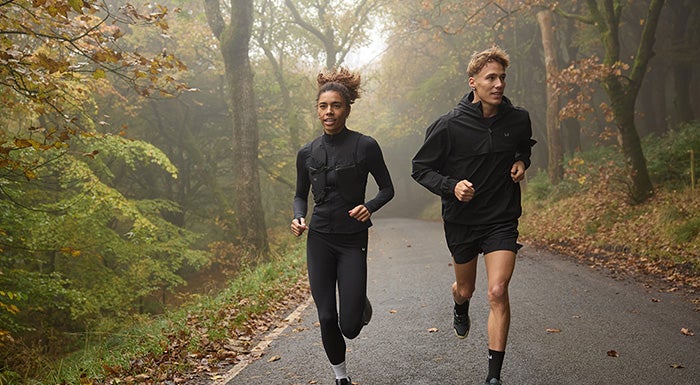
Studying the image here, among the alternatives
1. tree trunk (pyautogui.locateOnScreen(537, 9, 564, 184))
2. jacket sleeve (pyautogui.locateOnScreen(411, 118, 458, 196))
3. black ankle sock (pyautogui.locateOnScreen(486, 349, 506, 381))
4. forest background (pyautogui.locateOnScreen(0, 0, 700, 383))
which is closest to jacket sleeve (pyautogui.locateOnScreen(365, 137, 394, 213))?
jacket sleeve (pyautogui.locateOnScreen(411, 118, 458, 196))

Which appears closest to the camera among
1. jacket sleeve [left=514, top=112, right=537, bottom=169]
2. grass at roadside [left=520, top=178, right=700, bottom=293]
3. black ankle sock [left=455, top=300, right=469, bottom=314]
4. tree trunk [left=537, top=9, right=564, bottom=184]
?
jacket sleeve [left=514, top=112, right=537, bottom=169]

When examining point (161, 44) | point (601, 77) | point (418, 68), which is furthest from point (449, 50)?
point (601, 77)

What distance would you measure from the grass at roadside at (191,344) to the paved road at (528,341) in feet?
1.71

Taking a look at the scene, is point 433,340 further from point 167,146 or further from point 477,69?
point 167,146

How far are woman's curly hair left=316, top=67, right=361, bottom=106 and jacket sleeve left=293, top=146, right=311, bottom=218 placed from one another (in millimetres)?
494

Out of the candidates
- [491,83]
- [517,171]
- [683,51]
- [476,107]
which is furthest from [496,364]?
[683,51]

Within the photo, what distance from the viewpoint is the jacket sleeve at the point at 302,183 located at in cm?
472

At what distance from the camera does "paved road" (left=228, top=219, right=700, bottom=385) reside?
16.0 ft

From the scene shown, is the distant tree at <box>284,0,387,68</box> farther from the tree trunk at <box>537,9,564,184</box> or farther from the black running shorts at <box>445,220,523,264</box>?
the black running shorts at <box>445,220,523,264</box>

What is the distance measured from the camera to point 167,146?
25188 millimetres

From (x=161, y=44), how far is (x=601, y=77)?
17.5m

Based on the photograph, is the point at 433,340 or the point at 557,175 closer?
the point at 433,340

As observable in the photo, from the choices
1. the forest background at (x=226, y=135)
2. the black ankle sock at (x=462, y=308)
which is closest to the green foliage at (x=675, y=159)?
the forest background at (x=226, y=135)

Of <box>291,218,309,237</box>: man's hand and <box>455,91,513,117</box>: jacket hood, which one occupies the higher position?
<box>455,91,513,117</box>: jacket hood
